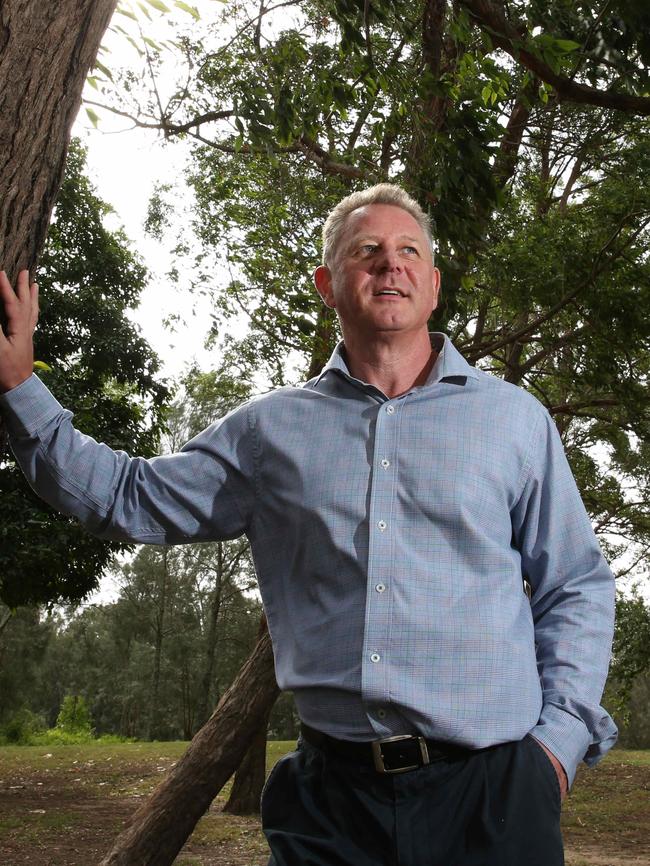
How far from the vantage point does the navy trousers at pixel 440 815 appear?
213 centimetres

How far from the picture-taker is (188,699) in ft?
119

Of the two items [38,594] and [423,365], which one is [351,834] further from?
[38,594]

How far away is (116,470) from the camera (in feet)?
8.30

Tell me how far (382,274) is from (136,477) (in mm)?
833

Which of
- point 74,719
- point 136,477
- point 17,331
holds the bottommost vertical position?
point 74,719

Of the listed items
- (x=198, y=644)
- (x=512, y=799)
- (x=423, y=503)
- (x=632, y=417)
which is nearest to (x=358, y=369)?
(x=423, y=503)

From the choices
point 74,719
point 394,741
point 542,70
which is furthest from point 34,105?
point 74,719

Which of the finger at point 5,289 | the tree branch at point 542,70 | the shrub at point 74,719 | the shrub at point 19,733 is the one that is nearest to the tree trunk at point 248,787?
the tree branch at point 542,70

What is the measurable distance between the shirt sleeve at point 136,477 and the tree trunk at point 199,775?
5.80 metres

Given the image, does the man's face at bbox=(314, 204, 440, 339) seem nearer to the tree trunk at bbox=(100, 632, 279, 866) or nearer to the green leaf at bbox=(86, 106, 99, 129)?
the green leaf at bbox=(86, 106, 99, 129)

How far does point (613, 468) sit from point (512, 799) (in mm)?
17518

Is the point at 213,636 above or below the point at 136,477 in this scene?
above

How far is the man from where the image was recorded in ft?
7.17

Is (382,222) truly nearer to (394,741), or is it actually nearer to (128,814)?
(394,741)
